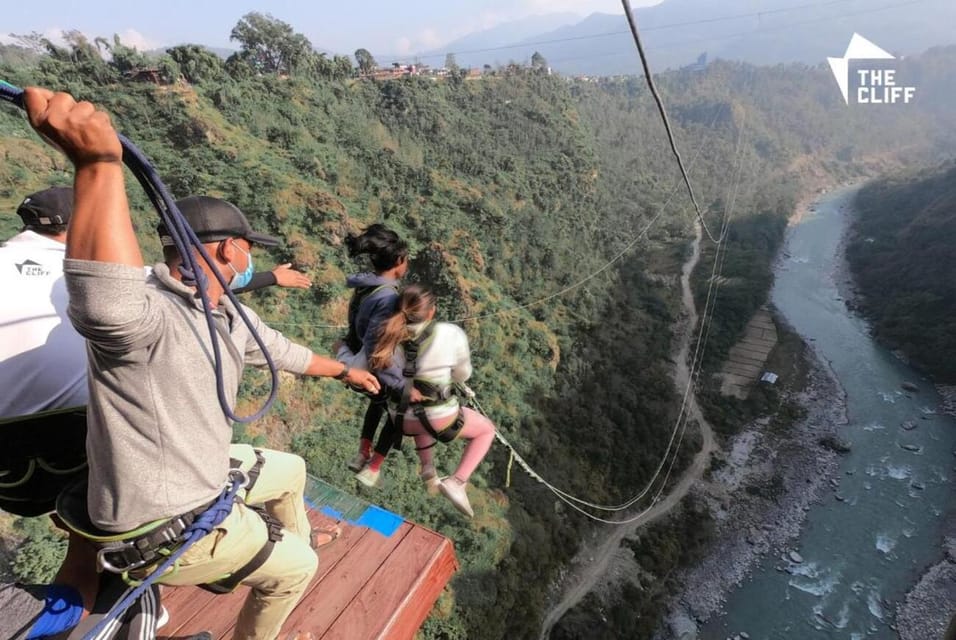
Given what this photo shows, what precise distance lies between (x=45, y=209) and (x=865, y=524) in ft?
79.5

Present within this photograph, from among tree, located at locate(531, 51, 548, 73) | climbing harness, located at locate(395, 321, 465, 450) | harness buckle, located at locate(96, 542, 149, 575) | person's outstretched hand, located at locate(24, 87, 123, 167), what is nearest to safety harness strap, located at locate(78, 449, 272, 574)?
harness buckle, located at locate(96, 542, 149, 575)

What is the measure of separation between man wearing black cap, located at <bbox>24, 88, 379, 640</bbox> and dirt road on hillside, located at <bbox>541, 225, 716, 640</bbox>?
14427 millimetres

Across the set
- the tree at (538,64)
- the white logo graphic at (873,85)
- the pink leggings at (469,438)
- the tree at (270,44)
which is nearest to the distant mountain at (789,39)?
the white logo graphic at (873,85)

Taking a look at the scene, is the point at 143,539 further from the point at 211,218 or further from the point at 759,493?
the point at 759,493

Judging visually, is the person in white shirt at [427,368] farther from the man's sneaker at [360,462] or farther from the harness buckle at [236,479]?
the harness buckle at [236,479]

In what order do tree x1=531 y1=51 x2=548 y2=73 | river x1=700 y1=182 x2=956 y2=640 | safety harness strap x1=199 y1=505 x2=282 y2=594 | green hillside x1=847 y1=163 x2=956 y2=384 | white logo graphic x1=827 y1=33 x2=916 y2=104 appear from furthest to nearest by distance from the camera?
white logo graphic x1=827 y1=33 x2=916 y2=104 → tree x1=531 y1=51 x2=548 y2=73 → green hillside x1=847 y1=163 x2=956 y2=384 → river x1=700 y1=182 x2=956 y2=640 → safety harness strap x1=199 y1=505 x2=282 y2=594

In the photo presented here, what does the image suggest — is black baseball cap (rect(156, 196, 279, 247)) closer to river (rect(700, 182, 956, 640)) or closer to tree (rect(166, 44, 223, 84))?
river (rect(700, 182, 956, 640))

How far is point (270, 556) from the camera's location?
6.25 feet

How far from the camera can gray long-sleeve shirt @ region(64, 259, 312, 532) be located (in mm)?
1055

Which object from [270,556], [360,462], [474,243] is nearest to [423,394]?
[360,462]

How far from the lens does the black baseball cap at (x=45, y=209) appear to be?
1.78 meters

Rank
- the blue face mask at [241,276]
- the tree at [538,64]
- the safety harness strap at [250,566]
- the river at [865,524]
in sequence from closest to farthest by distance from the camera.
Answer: the blue face mask at [241,276]
the safety harness strap at [250,566]
the river at [865,524]
the tree at [538,64]

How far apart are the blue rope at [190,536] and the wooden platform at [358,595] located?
107cm

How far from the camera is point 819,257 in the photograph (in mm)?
38750
